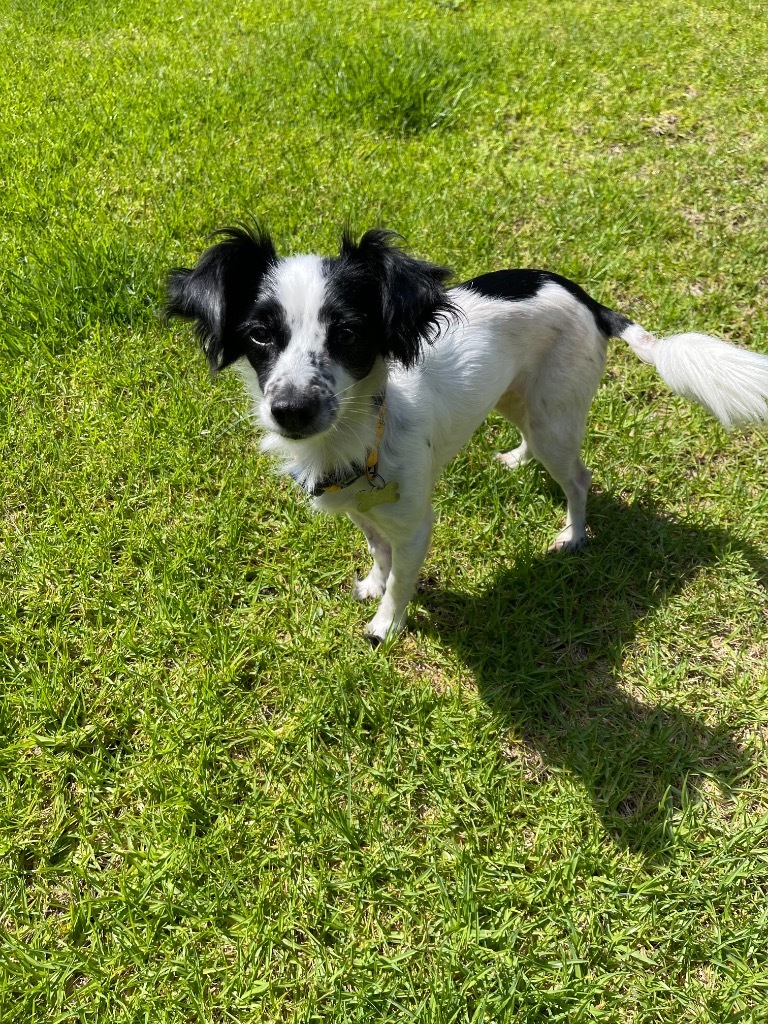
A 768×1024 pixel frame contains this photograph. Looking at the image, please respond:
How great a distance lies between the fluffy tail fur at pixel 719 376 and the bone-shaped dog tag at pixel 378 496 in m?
1.01

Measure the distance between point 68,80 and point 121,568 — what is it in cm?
495

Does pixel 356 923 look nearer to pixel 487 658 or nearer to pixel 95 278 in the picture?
pixel 487 658

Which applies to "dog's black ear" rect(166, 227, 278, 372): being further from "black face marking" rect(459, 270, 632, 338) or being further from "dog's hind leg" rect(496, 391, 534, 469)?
"dog's hind leg" rect(496, 391, 534, 469)

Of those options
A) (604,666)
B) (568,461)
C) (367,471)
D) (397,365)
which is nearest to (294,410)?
(367,471)

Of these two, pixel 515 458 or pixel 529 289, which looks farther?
pixel 515 458

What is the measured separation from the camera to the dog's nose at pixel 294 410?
1.81 meters

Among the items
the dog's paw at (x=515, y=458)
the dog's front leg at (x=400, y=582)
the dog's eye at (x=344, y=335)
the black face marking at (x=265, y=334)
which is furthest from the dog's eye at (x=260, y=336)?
the dog's paw at (x=515, y=458)

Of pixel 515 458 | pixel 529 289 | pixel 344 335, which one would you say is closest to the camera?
pixel 344 335

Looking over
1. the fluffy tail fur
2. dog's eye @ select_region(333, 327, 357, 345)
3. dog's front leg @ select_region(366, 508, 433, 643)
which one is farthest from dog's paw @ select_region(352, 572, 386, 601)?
the fluffy tail fur

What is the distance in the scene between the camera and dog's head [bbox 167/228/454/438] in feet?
6.18

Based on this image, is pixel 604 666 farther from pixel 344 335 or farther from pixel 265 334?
pixel 265 334

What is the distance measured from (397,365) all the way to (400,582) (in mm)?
735

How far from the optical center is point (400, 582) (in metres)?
2.44

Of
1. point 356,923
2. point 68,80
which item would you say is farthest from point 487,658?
point 68,80
